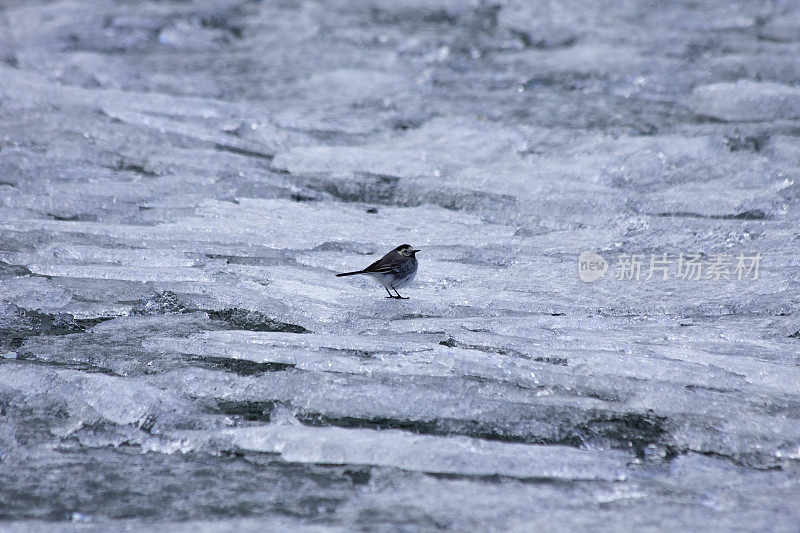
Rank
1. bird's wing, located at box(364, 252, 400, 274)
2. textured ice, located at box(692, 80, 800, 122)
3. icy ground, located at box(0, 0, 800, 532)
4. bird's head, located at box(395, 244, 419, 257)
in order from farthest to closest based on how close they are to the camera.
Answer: textured ice, located at box(692, 80, 800, 122) < bird's head, located at box(395, 244, 419, 257) < bird's wing, located at box(364, 252, 400, 274) < icy ground, located at box(0, 0, 800, 532)

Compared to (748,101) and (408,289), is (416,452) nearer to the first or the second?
(408,289)

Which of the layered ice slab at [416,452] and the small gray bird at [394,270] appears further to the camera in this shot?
the small gray bird at [394,270]

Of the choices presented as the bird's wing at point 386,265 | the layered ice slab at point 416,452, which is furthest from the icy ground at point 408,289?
the bird's wing at point 386,265

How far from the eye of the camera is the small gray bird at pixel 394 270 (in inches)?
97.0

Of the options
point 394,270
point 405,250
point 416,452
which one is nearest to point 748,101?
point 405,250

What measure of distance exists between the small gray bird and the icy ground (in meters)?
0.07

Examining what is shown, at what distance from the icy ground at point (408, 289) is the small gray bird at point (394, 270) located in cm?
7

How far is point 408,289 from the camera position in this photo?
260 centimetres

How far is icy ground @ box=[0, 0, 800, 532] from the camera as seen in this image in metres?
1.57

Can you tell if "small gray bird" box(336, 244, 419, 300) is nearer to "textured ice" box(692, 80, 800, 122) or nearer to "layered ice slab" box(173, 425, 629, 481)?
"layered ice slab" box(173, 425, 629, 481)

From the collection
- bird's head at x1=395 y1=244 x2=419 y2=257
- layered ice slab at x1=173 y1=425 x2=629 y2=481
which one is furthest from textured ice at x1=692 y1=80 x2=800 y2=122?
layered ice slab at x1=173 y1=425 x2=629 y2=481

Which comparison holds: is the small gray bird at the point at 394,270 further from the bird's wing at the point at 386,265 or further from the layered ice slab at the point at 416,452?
the layered ice slab at the point at 416,452

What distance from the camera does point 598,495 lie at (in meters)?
1.52

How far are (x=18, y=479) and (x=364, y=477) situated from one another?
0.80 metres
